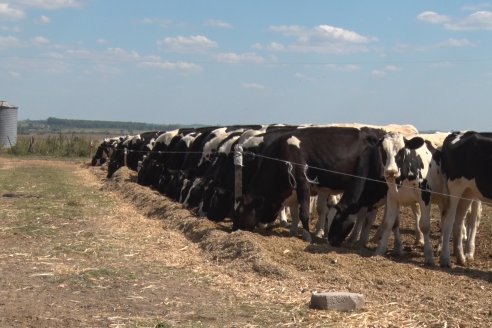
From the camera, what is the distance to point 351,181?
15.0 meters

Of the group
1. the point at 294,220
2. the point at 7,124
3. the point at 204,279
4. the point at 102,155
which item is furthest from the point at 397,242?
the point at 7,124

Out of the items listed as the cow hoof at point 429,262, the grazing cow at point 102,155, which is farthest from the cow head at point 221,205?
the grazing cow at point 102,155

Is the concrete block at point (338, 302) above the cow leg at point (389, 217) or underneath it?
underneath

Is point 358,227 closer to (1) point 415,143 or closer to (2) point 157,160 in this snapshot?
(1) point 415,143

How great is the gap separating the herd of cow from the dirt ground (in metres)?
0.58

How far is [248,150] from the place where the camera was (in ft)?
59.1

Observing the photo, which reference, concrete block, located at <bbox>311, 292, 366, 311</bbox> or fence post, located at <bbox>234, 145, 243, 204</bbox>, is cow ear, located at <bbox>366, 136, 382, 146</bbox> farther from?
concrete block, located at <bbox>311, 292, 366, 311</bbox>

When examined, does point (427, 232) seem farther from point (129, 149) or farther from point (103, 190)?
point (129, 149)

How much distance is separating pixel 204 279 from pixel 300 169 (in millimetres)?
5397

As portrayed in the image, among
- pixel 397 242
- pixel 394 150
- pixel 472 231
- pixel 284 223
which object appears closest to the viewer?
pixel 394 150

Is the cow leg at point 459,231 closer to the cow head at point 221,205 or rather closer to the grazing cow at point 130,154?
the cow head at point 221,205

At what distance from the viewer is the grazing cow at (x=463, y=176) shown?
12.6 metres

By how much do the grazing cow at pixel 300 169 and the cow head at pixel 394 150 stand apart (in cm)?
155

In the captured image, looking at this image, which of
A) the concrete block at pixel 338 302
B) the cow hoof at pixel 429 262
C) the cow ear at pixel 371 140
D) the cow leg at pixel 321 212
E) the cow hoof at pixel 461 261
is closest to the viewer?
the concrete block at pixel 338 302
